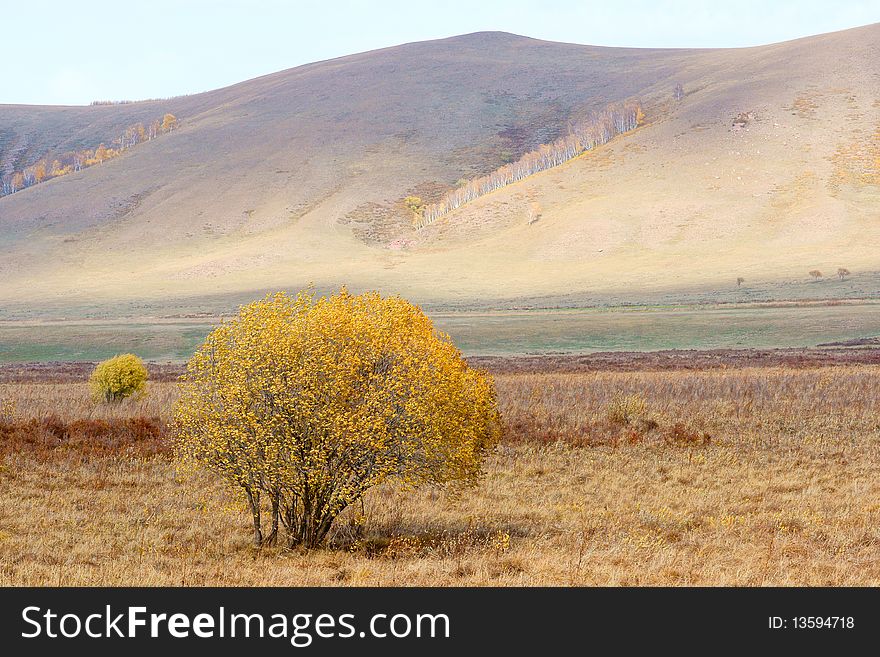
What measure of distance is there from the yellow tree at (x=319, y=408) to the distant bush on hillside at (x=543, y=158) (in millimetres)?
142546

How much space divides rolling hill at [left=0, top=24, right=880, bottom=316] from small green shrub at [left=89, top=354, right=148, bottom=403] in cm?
6519

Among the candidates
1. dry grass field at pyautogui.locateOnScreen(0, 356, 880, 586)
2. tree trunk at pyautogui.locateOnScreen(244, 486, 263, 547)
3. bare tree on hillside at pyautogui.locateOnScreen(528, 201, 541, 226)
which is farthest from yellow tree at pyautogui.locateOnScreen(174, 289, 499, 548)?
bare tree on hillside at pyautogui.locateOnScreen(528, 201, 541, 226)

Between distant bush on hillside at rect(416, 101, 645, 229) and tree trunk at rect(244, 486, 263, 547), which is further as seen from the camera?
distant bush on hillside at rect(416, 101, 645, 229)

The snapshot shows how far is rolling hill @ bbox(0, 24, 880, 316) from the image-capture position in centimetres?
10594

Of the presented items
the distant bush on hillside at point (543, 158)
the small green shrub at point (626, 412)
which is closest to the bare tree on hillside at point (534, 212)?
the distant bush on hillside at point (543, 158)

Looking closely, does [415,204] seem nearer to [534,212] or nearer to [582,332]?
[534,212]

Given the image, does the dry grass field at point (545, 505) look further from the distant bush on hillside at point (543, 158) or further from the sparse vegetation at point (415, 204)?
the sparse vegetation at point (415, 204)

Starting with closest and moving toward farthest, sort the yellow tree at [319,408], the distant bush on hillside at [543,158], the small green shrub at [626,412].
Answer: the yellow tree at [319,408] < the small green shrub at [626,412] < the distant bush on hillside at [543,158]

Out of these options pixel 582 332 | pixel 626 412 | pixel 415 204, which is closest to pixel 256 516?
pixel 626 412

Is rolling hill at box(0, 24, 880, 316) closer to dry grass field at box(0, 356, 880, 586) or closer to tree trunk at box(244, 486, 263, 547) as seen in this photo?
dry grass field at box(0, 356, 880, 586)

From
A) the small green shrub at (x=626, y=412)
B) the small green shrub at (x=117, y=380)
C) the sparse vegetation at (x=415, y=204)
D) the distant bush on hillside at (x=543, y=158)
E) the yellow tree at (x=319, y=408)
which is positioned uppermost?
the distant bush on hillside at (x=543, y=158)

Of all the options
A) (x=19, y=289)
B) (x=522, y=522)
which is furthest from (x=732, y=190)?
(x=522, y=522)

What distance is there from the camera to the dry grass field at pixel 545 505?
1145 cm

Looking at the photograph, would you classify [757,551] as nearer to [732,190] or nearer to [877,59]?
[732,190]
